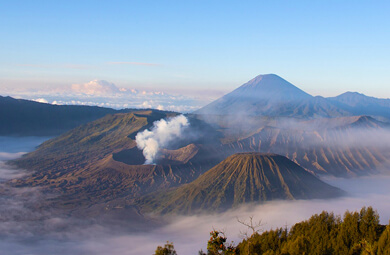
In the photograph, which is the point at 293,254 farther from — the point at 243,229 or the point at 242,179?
the point at 242,179

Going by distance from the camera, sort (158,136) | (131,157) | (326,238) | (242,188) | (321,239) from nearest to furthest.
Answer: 1. (321,239)
2. (326,238)
3. (242,188)
4. (131,157)
5. (158,136)

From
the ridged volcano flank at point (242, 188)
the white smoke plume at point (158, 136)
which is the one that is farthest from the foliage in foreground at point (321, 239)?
the white smoke plume at point (158, 136)

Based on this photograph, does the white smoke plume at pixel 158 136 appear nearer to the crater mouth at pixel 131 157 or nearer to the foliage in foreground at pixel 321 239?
the crater mouth at pixel 131 157

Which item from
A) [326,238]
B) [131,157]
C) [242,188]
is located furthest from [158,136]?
[326,238]

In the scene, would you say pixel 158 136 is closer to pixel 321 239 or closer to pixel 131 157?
pixel 131 157

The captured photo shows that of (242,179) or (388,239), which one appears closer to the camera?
(388,239)

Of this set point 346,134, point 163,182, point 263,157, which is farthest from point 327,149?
point 163,182
